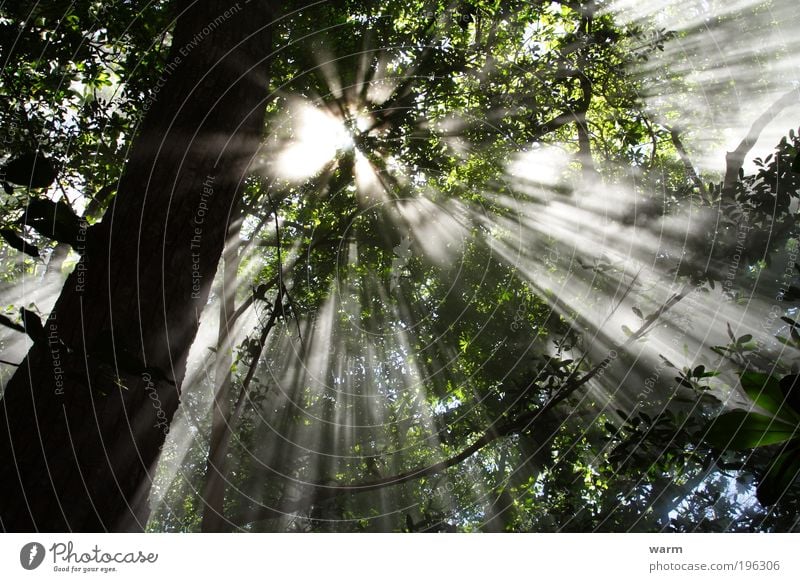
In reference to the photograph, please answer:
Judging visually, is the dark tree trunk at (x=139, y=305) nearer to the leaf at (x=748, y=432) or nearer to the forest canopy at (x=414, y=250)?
the forest canopy at (x=414, y=250)

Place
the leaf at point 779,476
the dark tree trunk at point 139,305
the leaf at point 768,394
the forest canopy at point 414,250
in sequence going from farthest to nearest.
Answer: the forest canopy at point 414,250 < the dark tree trunk at point 139,305 < the leaf at point 779,476 < the leaf at point 768,394

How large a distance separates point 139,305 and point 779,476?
7.83 feet

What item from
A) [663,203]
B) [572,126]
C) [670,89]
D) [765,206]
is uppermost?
[670,89]

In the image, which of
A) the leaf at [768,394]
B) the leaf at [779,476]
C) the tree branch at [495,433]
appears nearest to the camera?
the leaf at [768,394]

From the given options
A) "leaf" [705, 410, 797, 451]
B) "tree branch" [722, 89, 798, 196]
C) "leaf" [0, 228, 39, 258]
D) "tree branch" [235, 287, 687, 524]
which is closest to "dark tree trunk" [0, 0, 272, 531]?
"leaf" [0, 228, 39, 258]

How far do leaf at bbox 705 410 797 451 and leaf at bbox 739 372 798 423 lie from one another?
3 cm

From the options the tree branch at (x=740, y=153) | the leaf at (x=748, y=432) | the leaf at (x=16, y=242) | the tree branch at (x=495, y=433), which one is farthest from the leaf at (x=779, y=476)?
the tree branch at (x=740, y=153)

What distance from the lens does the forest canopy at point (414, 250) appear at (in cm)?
217

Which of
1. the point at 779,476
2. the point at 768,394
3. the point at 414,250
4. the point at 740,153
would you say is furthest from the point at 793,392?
the point at 414,250

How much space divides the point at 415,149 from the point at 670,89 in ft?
13.5

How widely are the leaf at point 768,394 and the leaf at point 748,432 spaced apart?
0.09ft

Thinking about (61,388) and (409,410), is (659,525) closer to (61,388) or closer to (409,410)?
(409,410)
